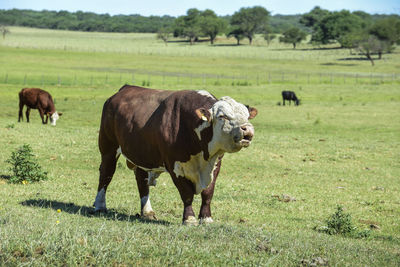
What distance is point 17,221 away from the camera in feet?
25.6

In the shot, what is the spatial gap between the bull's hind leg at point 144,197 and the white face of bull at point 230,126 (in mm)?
2562

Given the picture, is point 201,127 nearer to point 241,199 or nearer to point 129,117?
point 129,117

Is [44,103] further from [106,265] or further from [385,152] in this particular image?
[106,265]

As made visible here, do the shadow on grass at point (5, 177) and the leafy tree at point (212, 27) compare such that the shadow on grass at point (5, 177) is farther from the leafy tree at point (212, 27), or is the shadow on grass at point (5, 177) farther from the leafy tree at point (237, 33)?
the leafy tree at point (212, 27)

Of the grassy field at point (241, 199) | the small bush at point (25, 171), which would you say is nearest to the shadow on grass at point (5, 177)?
the grassy field at point (241, 199)

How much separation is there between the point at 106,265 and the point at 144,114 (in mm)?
4405

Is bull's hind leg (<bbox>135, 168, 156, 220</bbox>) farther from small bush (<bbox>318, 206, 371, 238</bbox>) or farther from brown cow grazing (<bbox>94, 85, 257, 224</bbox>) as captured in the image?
small bush (<bbox>318, 206, 371, 238</bbox>)

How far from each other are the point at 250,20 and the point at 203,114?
162655 mm

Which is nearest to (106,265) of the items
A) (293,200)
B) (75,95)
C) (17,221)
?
(17,221)

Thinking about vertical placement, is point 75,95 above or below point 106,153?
below

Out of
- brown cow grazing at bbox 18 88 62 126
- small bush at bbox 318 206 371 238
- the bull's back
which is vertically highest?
the bull's back

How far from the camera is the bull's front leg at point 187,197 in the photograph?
28.8 ft

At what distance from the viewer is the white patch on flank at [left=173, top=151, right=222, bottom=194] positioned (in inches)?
343

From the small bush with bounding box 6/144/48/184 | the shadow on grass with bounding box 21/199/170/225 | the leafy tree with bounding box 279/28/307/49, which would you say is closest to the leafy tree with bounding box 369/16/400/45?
the leafy tree with bounding box 279/28/307/49
